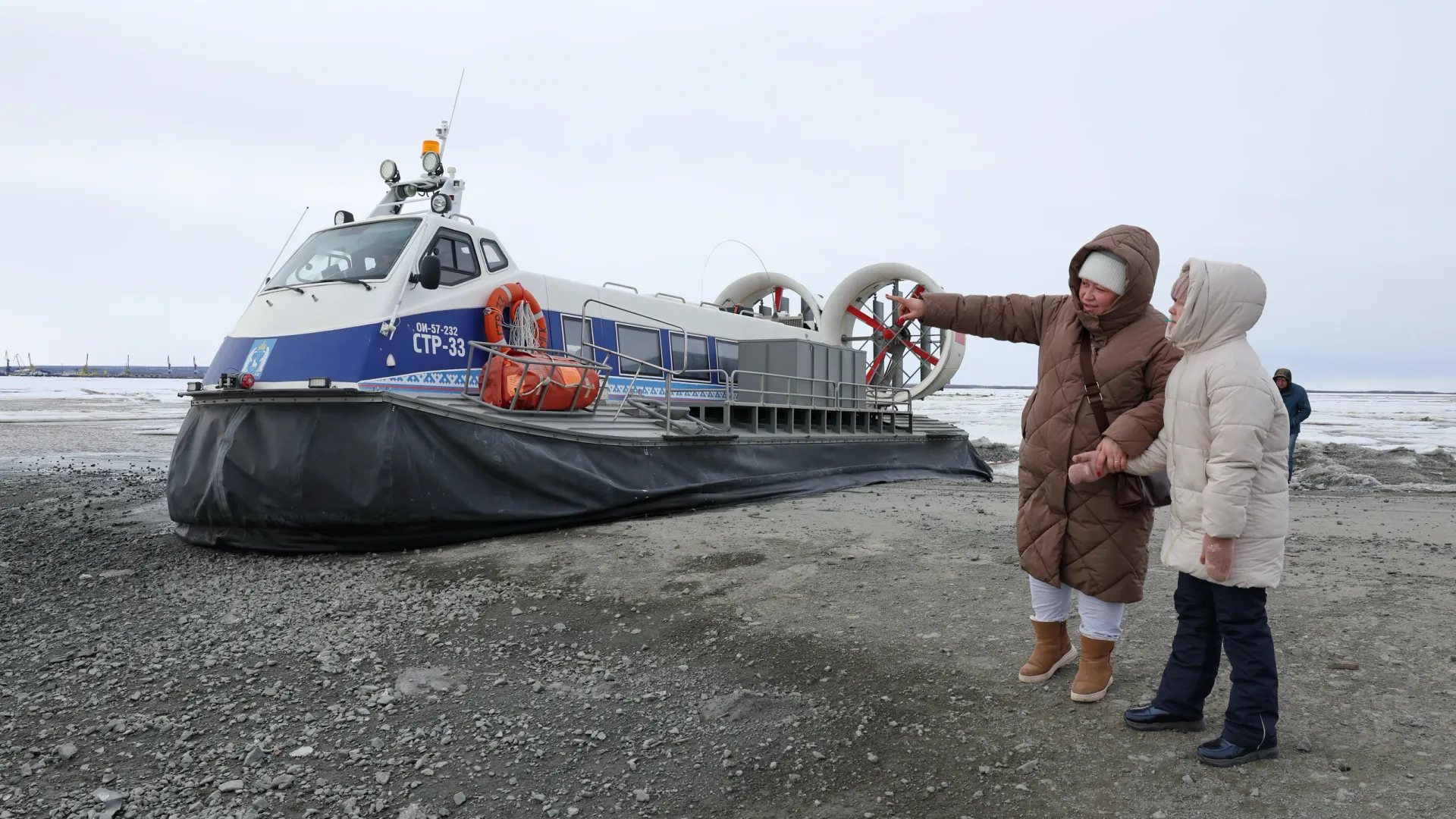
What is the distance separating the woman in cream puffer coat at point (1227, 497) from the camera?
2006mm

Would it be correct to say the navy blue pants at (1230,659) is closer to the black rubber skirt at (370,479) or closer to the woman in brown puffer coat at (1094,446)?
the woman in brown puffer coat at (1094,446)

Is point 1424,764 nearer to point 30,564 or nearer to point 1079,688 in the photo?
point 1079,688

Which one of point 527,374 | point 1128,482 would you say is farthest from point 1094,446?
point 527,374

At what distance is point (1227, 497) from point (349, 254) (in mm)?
5792

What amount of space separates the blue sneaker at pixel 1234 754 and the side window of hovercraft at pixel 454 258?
5.33 meters

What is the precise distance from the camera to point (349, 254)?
6047 millimetres

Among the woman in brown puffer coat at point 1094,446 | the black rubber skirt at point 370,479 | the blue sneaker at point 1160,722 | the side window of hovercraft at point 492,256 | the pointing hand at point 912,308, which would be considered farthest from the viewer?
the side window of hovercraft at point 492,256

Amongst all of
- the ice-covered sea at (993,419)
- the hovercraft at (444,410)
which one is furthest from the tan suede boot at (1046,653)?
the ice-covered sea at (993,419)

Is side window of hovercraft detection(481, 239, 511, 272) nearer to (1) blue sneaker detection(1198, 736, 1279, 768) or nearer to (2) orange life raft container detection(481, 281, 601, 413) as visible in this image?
(2) orange life raft container detection(481, 281, 601, 413)

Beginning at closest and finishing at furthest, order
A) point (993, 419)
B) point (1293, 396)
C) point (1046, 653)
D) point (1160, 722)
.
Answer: point (1160, 722) < point (1046, 653) < point (1293, 396) < point (993, 419)

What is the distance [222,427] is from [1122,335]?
16.0 ft

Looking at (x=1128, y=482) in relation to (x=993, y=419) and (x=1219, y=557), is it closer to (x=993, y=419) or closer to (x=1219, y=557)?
(x=1219, y=557)

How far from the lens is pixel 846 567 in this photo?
421cm

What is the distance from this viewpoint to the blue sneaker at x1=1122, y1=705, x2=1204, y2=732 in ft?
7.34
